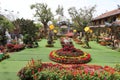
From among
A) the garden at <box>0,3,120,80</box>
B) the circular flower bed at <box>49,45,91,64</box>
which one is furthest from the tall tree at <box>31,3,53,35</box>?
the circular flower bed at <box>49,45,91,64</box>

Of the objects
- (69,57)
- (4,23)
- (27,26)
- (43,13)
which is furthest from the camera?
(43,13)

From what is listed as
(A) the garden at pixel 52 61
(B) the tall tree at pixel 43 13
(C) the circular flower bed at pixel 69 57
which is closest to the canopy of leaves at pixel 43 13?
(B) the tall tree at pixel 43 13

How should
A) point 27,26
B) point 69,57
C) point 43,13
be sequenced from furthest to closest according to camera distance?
point 43,13 < point 27,26 < point 69,57

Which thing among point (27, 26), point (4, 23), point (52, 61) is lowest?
point (52, 61)

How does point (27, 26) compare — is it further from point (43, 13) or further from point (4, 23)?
point (43, 13)

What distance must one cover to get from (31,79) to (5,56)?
309 inches

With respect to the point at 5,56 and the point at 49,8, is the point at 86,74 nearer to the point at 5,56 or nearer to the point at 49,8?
the point at 5,56

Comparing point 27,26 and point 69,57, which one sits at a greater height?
point 27,26

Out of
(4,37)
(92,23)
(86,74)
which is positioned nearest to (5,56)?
(4,37)

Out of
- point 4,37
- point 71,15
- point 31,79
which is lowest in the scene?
point 31,79

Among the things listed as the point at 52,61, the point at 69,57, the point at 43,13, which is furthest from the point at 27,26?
the point at 43,13

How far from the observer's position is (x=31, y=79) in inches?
376

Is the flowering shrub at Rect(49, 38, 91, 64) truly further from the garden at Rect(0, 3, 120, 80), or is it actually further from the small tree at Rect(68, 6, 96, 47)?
the small tree at Rect(68, 6, 96, 47)

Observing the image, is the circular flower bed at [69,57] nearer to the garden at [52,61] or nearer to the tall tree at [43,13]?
the garden at [52,61]
